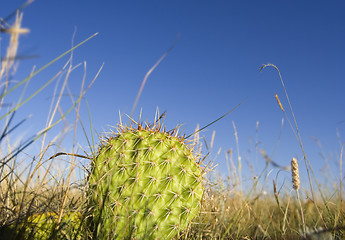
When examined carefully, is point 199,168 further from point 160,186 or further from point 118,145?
point 118,145

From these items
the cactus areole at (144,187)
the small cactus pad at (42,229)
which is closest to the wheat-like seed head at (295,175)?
the cactus areole at (144,187)

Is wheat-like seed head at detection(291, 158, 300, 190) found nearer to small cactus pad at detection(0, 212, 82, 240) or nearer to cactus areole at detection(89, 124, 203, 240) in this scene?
cactus areole at detection(89, 124, 203, 240)

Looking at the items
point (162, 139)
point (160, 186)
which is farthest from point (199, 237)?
point (162, 139)

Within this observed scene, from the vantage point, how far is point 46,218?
5.41ft

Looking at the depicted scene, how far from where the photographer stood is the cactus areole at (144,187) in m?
1.75

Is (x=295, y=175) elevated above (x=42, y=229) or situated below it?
above

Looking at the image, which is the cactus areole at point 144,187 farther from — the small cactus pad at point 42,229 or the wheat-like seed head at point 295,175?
the wheat-like seed head at point 295,175

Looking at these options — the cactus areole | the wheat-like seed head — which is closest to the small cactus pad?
the cactus areole

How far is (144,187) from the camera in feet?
5.84

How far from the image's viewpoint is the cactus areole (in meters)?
1.75

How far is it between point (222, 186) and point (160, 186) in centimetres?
147

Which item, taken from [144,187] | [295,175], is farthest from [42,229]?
[295,175]

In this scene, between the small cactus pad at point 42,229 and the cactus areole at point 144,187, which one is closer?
the small cactus pad at point 42,229

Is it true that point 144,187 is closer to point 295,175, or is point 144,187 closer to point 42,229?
point 42,229
